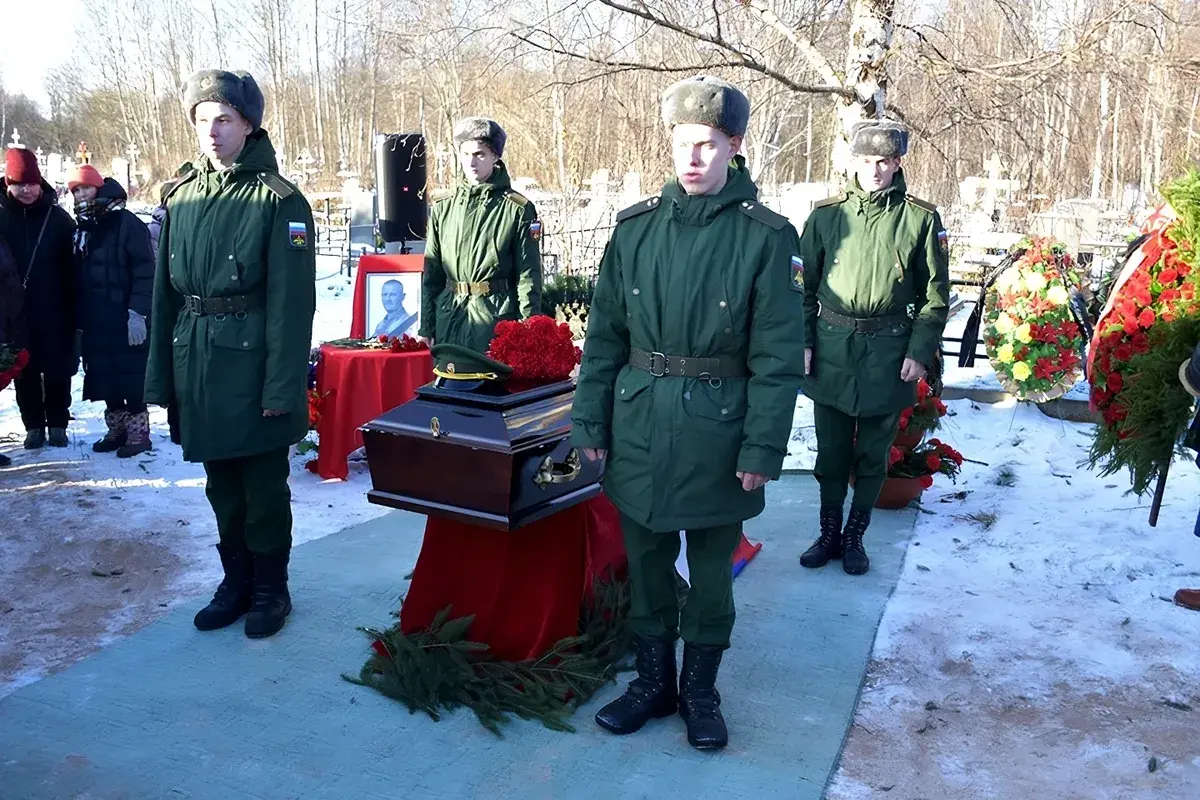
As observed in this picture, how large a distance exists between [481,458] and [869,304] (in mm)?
1922

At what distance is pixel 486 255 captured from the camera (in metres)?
4.79

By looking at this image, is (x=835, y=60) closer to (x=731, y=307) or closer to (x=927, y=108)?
(x=927, y=108)

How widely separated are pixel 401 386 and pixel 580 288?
12.4 feet

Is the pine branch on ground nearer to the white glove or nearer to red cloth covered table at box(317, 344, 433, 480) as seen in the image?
red cloth covered table at box(317, 344, 433, 480)

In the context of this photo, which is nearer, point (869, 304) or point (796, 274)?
point (796, 274)

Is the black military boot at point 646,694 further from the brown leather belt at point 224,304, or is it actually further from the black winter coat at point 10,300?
the black winter coat at point 10,300

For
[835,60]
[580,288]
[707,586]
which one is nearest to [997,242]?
[835,60]

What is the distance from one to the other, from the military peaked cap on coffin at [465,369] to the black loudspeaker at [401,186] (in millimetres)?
6910

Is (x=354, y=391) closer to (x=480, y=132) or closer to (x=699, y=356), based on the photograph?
(x=480, y=132)

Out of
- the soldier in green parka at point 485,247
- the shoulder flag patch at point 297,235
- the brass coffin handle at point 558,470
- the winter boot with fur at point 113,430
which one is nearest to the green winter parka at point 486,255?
the soldier in green parka at point 485,247

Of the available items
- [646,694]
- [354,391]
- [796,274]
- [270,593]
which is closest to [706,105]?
[796,274]

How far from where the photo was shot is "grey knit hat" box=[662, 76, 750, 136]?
2451 mm

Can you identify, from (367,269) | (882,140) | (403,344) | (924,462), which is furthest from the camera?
(367,269)

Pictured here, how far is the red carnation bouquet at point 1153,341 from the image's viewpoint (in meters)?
3.59
